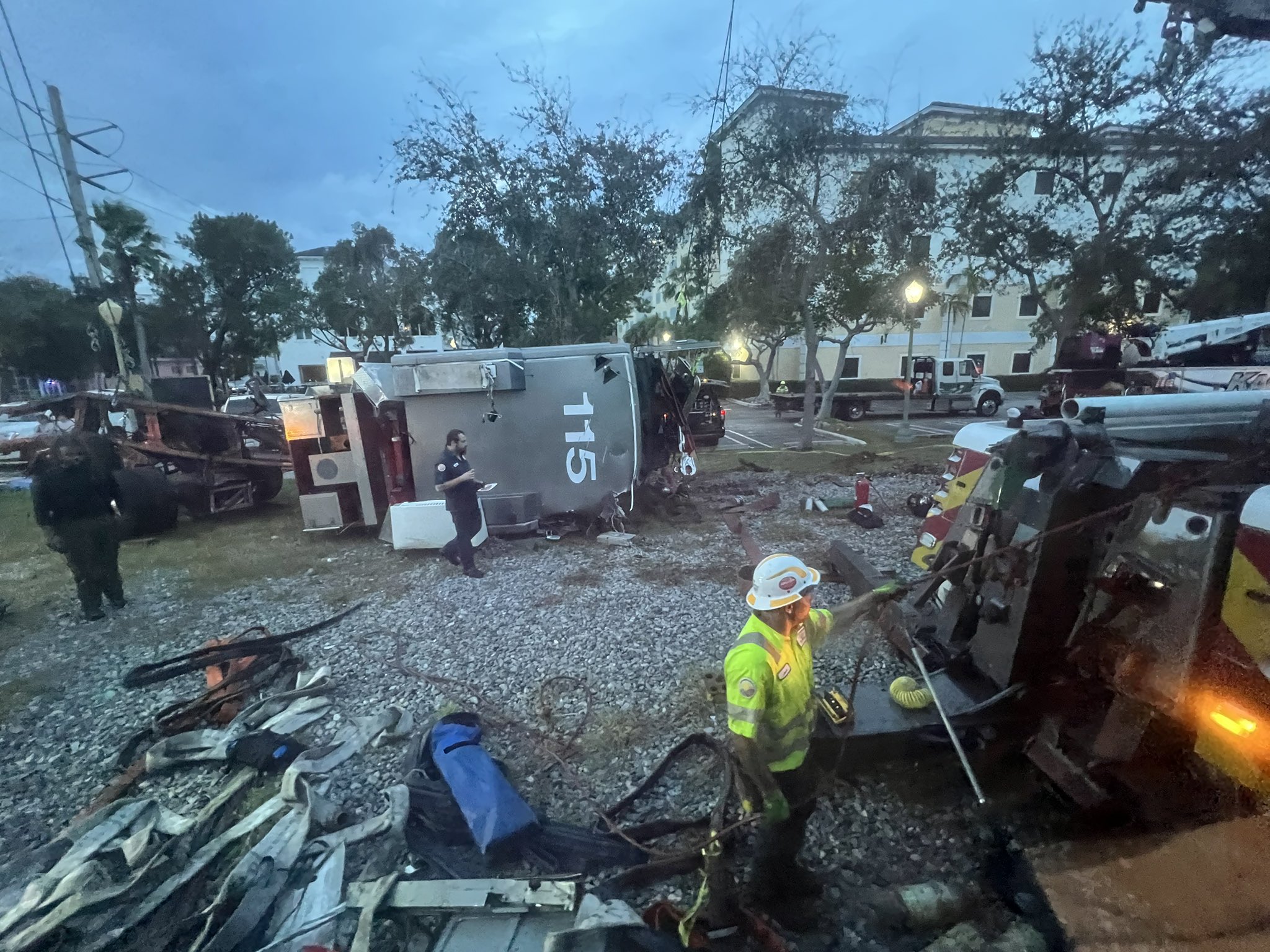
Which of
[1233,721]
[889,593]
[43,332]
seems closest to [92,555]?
[889,593]

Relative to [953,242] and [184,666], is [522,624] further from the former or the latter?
[953,242]

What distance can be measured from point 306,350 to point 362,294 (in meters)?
25.8

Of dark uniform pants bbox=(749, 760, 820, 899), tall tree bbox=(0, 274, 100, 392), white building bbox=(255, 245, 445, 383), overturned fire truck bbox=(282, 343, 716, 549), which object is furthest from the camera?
white building bbox=(255, 245, 445, 383)

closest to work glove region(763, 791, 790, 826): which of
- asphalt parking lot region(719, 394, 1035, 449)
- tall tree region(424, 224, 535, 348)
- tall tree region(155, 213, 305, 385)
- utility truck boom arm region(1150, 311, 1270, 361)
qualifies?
utility truck boom arm region(1150, 311, 1270, 361)

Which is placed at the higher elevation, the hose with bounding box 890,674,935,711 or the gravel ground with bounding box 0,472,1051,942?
the hose with bounding box 890,674,935,711

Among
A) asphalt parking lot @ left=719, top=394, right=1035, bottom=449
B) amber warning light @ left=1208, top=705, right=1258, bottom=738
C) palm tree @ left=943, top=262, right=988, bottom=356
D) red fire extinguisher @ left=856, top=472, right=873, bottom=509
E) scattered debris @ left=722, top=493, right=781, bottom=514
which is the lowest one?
asphalt parking lot @ left=719, top=394, right=1035, bottom=449

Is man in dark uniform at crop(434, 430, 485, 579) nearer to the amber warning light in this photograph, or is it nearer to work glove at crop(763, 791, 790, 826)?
work glove at crop(763, 791, 790, 826)

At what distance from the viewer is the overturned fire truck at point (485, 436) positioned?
26.9ft

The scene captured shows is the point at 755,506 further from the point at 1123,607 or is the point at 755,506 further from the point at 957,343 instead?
the point at 957,343

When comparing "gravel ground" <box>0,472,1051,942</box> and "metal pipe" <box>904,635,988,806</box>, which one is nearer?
"metal pipe" <box>904,635,988,806</box>

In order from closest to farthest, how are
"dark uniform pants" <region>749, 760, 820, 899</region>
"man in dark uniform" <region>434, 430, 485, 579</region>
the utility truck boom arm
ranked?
"dark uniform pants" <region>749, 760, 820, 899</region> → "man in dark uniform" <region>434, 430, 485, 579</region> → the utility truck boom arm

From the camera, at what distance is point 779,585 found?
2629mm

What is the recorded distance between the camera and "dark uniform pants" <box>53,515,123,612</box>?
6238mm

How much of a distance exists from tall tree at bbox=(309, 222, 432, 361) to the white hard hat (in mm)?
29951
